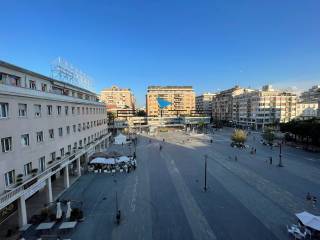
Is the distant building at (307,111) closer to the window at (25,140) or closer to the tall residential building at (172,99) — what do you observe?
the tall residential building at (172,99)

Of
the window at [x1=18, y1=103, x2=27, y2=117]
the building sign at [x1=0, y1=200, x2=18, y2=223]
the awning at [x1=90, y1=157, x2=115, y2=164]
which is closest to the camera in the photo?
the building sign at [x1=0, y1=200, x2=18, y2=223]

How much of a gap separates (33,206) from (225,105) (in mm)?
139706

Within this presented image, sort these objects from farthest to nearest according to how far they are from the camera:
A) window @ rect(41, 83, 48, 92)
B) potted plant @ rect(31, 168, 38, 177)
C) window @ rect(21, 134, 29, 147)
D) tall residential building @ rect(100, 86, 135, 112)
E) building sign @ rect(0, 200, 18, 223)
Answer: tall residential building @ rect(100, 86, 135, 112) → window @ rect(41, 83, 48, 92) → potted plant @ rect(31, 168, 38, 177) → window @ rect(21, 134, 29, 147) → building sign @ rect(0, 200, 18, 223)

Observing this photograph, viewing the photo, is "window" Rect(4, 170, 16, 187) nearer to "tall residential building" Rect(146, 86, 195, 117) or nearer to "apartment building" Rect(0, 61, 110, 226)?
"apartment building" Rect(0, 61, 110, 226)

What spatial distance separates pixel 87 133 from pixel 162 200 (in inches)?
876

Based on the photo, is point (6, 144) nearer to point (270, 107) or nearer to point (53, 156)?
point (53, 156)

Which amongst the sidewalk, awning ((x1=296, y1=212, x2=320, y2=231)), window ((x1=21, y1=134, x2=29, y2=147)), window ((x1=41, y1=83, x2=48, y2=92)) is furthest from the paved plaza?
window ((x1=41, y1=83, x2=48, y2=92))

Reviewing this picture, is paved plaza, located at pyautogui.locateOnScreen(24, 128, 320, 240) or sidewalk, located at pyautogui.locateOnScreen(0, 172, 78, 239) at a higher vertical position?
sidewalk, located at pyautogui.locateOnScreen(0, 172, 78, 239)

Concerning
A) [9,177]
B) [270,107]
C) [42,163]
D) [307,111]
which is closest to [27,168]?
[9,177]

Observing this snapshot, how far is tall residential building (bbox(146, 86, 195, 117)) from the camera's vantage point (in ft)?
505

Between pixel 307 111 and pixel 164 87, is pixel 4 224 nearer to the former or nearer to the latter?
pixel 307 111

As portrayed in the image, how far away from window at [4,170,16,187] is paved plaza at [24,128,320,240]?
6.38 m

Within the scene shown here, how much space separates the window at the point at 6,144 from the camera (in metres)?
16.1

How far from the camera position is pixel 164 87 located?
164125mm
